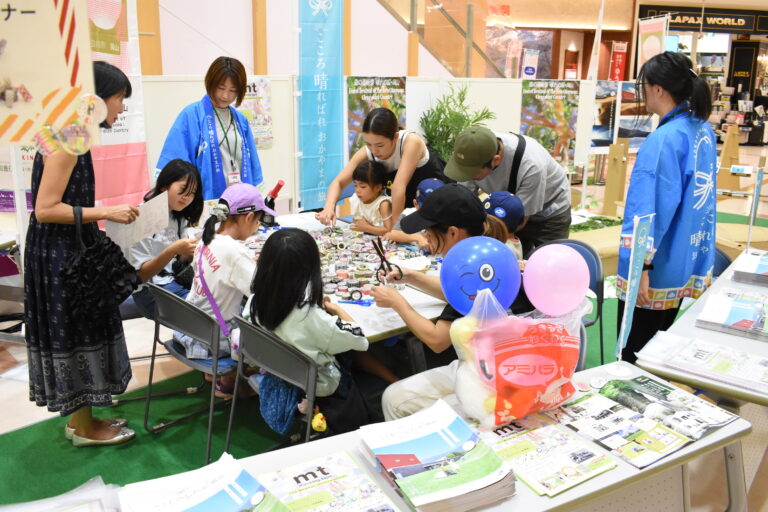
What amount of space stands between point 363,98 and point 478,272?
4.34 meters

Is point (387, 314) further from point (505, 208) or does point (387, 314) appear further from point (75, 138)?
point (75, 138)

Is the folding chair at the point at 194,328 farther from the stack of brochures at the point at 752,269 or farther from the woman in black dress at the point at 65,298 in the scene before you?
the stack of brochures at the point at 752,269

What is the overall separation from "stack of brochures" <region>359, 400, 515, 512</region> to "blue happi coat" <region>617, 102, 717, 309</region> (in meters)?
1.17

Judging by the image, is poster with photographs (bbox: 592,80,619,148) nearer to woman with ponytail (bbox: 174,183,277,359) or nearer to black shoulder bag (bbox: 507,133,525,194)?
black shoulder bag (bbox: 507,133,525,194)

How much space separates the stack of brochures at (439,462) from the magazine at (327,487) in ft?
0.17

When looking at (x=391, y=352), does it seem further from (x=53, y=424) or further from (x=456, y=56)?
(x=456, y=56)

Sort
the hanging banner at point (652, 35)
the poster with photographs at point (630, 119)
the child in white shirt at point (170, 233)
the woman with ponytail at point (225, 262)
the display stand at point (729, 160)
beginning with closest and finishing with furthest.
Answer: the woman with ponytail at point (225, 262) → the child in white shirt at point (170, 233) → the hanging banner at point (652, 35) → the poster with photographs at point (630, 119) → the display stand at point (729, 160)

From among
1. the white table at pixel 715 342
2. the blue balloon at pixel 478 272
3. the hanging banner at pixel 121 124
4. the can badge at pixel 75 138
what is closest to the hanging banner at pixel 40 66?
the can badge at pixel 75 138

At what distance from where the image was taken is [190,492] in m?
1.26

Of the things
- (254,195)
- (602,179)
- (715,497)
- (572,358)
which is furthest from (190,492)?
(602,179)

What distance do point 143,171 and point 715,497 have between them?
399 cm

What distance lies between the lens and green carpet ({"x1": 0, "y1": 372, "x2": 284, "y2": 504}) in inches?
101

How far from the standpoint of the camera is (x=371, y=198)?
3.69 metres

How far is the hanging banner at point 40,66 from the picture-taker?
3.11ft
